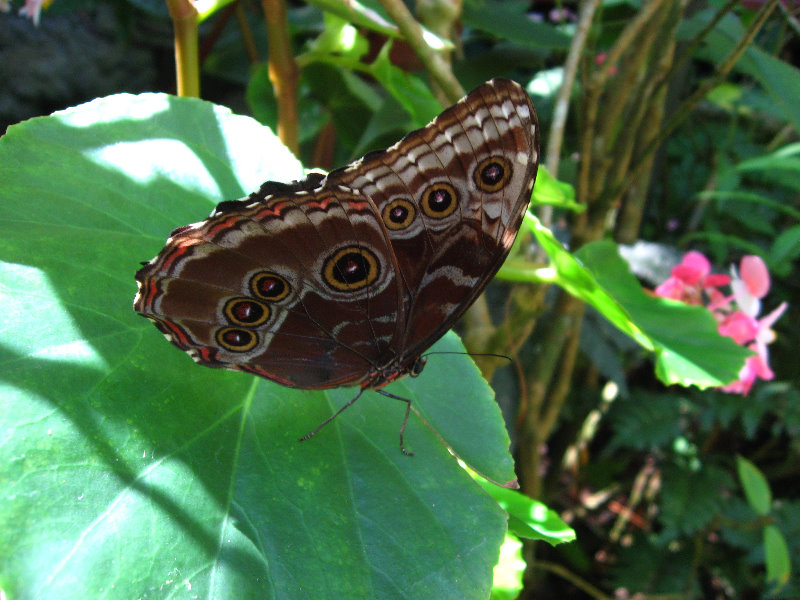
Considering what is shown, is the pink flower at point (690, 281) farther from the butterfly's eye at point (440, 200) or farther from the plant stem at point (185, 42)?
the plant stem at point (185, 42)

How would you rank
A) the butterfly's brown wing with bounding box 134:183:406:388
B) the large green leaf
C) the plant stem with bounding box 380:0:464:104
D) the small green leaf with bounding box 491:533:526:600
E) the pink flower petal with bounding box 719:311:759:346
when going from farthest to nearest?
the pink flower petal with bounding box 719:311:759:346, the plant stem with bounding box 380:0:464:104, the small green leaf with bounding box 491:533:526:600, the butterfly's brown wing with bounding box 134:183:406:388, the large green leaf

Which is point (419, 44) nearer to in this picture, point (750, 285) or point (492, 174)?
point (492, 174)

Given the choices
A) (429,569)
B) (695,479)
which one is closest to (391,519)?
(429,569)

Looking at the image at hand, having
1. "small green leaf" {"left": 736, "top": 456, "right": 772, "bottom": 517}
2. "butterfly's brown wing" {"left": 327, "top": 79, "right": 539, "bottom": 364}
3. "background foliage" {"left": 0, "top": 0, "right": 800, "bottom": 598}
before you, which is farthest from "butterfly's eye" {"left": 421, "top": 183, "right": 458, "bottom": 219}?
"small green leaf" {"left": 736, "top": 456, "right": 772, "bottom": 517}

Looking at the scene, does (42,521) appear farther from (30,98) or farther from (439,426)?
(30,98)

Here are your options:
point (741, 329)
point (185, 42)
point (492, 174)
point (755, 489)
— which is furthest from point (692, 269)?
point (185, 42)

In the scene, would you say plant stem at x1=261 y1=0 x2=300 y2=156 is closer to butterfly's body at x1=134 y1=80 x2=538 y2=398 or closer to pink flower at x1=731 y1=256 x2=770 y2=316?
butterfly's body at x1=134 y1=80 x2=538 y2=398
